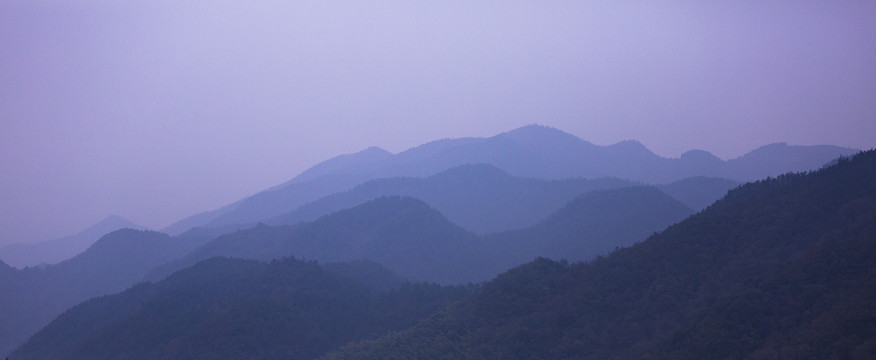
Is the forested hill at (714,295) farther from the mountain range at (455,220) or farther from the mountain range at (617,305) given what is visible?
the mountain range at (455,220)

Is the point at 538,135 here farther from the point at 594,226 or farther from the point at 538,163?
the point at 594,226

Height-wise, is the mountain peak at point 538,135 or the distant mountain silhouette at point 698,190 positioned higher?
the mountain peak at point 538,135

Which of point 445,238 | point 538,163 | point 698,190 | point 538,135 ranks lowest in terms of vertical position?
point 698,190

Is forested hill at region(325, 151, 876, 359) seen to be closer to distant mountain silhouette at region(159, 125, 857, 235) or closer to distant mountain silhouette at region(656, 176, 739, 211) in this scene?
distant mountain silhouette at region(656, 176, 739, 211)

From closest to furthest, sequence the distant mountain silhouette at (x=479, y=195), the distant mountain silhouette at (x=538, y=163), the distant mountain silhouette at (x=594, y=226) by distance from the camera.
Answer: the distant mountain silhouette at (x=594, y=226), the distant mountain silhouette at (x=479, y=195), the distant mountain silhouette at (x=538, y=163)

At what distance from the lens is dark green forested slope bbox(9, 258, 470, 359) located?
4250 centimetres

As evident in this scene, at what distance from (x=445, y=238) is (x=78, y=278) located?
2436 inches

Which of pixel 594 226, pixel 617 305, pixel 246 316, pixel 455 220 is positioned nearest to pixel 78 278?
pixel 455 220

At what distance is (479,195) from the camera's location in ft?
369

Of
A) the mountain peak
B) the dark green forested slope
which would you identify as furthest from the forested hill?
the mountain peak

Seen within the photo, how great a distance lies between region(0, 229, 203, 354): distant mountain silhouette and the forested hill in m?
67.5

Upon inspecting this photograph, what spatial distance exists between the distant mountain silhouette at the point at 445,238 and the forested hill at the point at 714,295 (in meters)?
32.1

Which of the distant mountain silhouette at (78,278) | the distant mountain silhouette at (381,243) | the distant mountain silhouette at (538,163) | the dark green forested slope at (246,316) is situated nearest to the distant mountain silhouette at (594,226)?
the distant mountain silhouette at (381,243)

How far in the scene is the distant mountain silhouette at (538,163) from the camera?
134 meters
